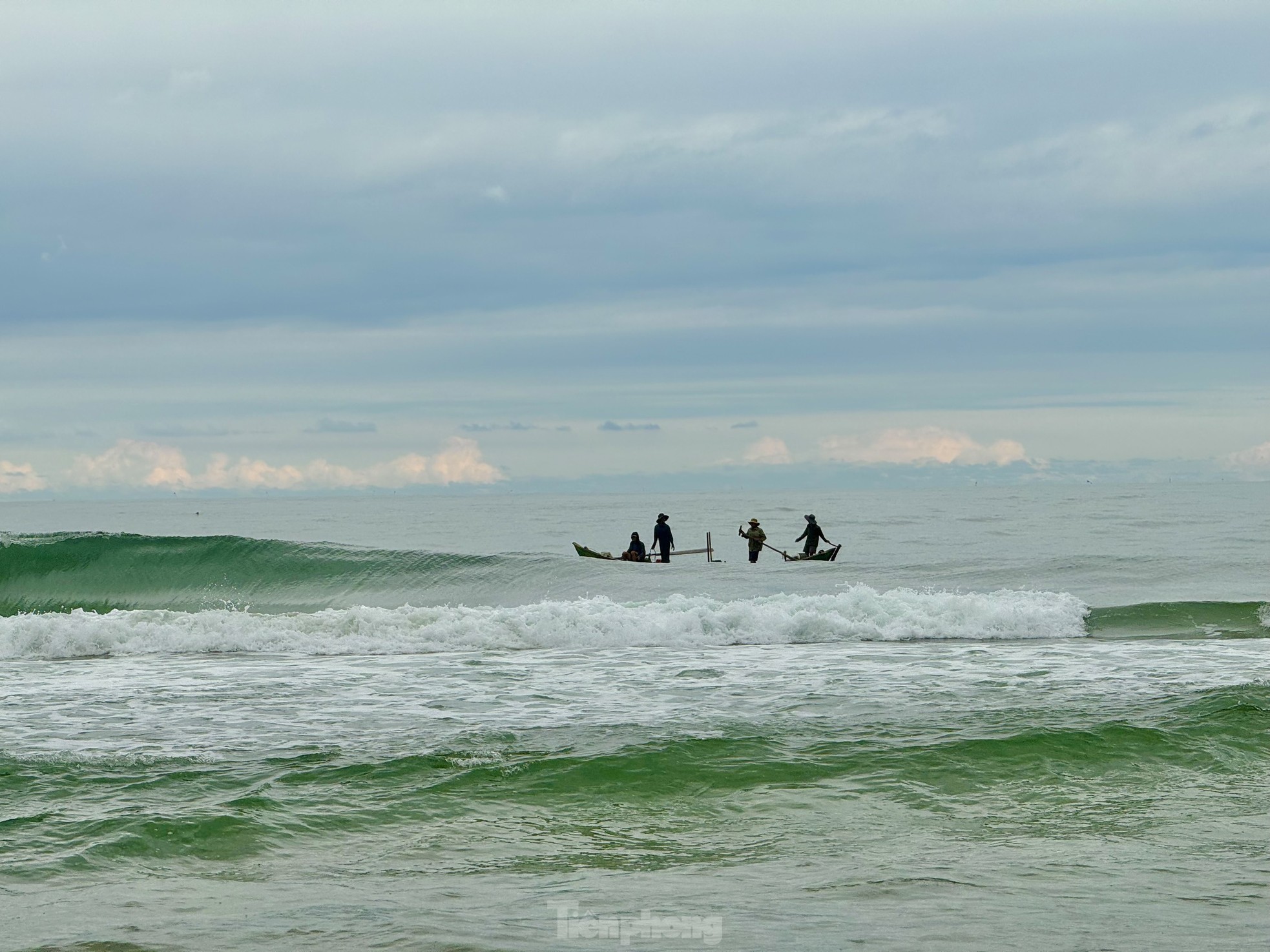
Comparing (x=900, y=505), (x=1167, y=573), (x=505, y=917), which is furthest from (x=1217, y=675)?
(x=900, y=505)

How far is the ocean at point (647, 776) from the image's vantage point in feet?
18.2

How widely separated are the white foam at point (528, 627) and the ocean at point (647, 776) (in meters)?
0.06

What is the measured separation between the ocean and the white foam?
65 mm

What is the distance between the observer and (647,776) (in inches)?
339

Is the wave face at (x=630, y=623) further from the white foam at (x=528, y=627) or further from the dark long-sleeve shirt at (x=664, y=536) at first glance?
the dark long-sleeve shirt at (x=664, y=536)

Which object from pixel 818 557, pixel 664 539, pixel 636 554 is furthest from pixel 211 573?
pixel 818 557

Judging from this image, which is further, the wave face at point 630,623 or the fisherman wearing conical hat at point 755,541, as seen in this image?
the fisherman wearing conical hat at point 755,541

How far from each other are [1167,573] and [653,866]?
26.1 metres

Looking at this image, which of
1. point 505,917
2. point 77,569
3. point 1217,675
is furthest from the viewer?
point 77,569

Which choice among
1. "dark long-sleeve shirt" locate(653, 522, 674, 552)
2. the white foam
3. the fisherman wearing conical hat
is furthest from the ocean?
the fisherman wearing conical hat

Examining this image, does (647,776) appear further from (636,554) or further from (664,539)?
(664,539)

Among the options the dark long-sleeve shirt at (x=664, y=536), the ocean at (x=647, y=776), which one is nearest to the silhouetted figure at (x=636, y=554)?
the dark long-sleeve shirt at (x=664, y=536)

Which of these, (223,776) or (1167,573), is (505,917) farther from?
(1167,573)

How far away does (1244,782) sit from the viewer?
818cm
